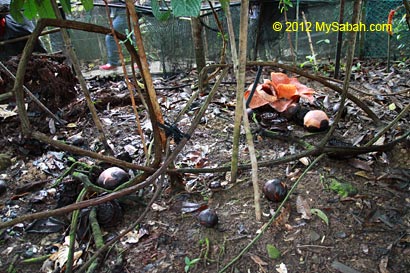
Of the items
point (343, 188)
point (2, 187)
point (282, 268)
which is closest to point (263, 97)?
point (343, 188)

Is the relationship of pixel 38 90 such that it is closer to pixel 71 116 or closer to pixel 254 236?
pixel 71 116

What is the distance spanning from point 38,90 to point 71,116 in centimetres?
41

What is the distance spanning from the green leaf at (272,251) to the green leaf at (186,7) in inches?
44.2

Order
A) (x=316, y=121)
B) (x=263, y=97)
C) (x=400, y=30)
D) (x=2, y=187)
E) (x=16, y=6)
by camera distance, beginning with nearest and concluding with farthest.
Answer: (x=16, y=6)
(x=2, y=187)
(x=316, y=121)
(x=263, y=97)
(x=400, y=30)

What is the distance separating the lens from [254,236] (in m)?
1.60

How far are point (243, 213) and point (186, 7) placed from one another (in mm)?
1147

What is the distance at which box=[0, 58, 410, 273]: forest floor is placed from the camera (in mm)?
1494

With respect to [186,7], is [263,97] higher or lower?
lower

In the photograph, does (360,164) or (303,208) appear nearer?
(303,208)

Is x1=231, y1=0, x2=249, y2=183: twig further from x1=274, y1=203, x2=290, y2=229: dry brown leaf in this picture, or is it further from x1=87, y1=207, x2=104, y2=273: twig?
x1=87, y1=207, x2=104, y2=273: twig

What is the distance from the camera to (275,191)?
1.75m

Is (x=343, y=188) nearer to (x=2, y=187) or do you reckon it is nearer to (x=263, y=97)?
(x=263, y=97)

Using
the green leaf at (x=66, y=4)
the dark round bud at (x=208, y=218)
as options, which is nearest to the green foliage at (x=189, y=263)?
the dark round bud at (x=208, y=218)

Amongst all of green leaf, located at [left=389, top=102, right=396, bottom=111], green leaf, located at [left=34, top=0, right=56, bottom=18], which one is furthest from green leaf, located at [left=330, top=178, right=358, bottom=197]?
green leaf, located at [left=34, top=0, right=56, bottom=18]
